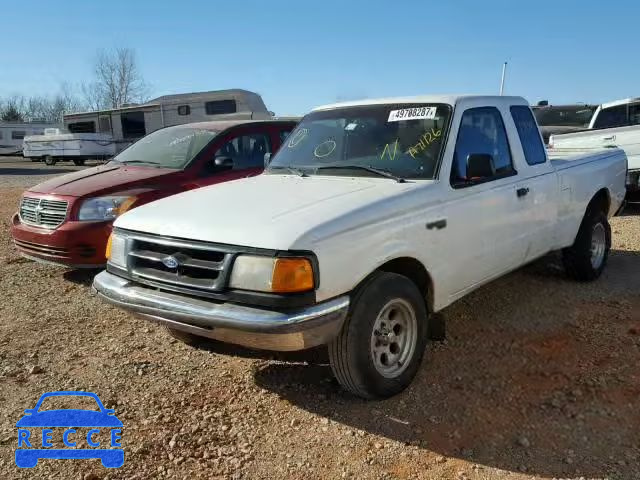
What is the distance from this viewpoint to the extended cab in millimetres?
5430

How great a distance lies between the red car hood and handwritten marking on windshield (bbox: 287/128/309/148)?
1912mm

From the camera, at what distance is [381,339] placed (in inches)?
128

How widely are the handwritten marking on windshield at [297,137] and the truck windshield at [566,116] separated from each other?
11.1m

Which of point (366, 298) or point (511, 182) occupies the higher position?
point (511, 182)

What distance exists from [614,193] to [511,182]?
2339mm

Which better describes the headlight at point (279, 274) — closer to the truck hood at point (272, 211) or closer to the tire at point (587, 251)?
the truck hood at point (272, 211)

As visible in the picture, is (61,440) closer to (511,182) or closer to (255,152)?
(511,182)

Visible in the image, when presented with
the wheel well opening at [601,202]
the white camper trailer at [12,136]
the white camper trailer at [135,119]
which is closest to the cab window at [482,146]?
the wheel well opening at [601,202]

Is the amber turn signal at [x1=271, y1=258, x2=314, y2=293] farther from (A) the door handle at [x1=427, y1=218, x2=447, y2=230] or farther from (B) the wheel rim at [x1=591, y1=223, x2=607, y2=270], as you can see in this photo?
(B) the wheel rim at [x1=591, y1=223, x2=607, y2=270]

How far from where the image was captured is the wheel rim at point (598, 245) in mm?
5609

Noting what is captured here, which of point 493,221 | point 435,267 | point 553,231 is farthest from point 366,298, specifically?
point 553,231

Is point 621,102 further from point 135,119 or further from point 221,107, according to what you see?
point 135,119

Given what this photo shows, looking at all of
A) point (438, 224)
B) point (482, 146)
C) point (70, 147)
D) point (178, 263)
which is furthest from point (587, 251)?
point (70, 147)

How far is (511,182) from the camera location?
167 inches
